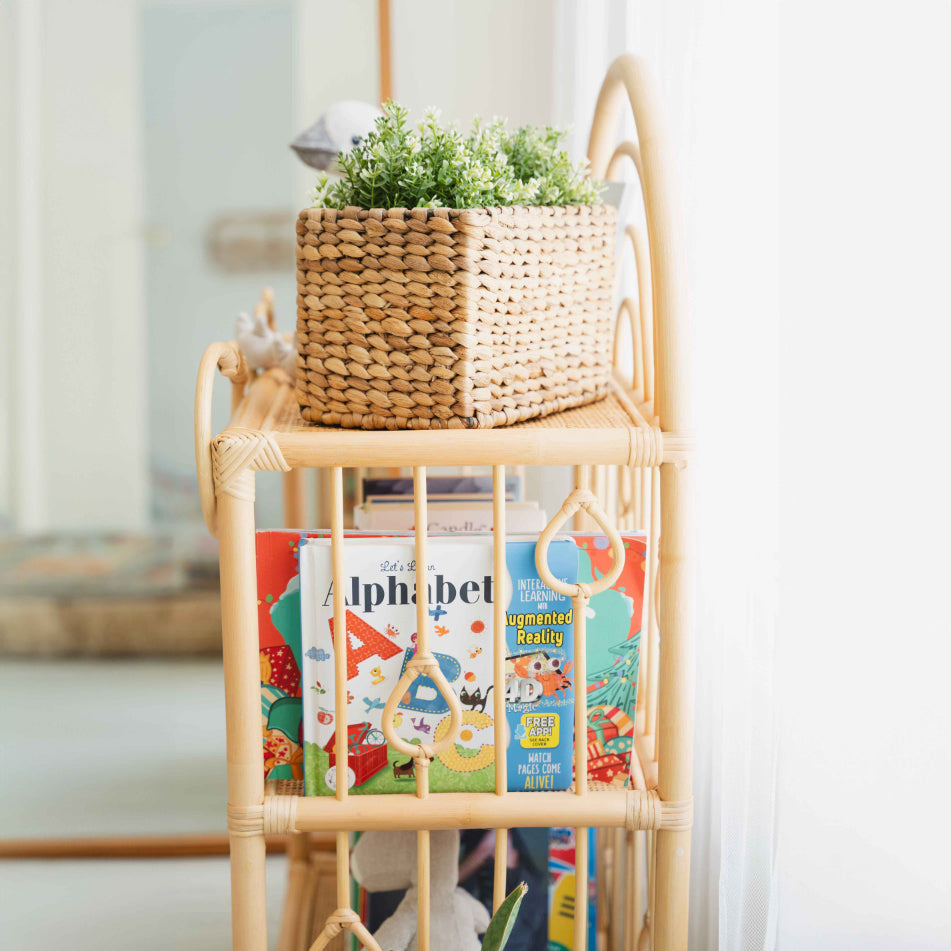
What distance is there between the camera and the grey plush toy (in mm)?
839

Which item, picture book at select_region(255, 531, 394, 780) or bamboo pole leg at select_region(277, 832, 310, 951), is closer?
picture book at select_region(255, 531, 394, 780)

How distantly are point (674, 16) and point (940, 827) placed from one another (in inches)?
31.0

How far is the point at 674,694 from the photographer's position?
706 millimetres

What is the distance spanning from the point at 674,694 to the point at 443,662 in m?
0.18

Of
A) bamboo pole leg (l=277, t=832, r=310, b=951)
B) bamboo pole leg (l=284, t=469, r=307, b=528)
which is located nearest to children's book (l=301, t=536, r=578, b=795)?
bamboo pole leg (l=277, t=832, r=310, b=951)

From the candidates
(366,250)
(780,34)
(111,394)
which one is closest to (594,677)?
(366,250)

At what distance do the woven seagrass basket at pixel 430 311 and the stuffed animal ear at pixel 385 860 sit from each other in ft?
1.37

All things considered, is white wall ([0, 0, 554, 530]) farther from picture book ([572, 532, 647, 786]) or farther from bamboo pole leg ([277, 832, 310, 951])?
picture book ([572, 532, 647, 786])

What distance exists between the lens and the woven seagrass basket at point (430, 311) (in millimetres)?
666

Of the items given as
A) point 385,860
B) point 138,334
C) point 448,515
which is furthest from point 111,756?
point 448,515

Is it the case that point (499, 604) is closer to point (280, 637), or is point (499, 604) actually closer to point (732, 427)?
point (280, 637)

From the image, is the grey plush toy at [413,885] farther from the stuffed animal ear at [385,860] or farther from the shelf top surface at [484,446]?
the shelf top surface at [484,446]

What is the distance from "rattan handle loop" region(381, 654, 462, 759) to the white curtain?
280 millimetres

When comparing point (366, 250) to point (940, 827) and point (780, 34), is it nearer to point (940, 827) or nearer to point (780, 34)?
point (780, 34)
